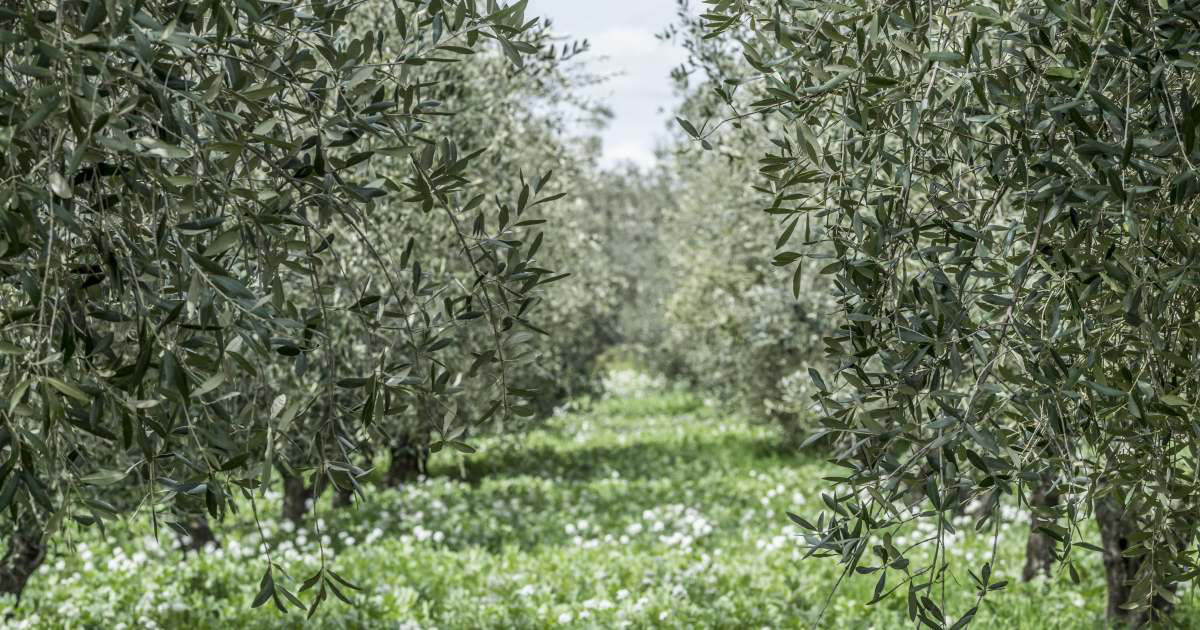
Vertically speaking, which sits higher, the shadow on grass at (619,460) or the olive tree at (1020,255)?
the olive tree at (1020,255)

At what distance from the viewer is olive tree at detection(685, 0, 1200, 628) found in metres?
2.84

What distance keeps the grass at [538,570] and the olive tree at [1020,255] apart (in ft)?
3.78

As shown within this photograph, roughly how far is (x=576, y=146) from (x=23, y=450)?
51.9ft

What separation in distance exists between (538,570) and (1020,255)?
846 centimetres

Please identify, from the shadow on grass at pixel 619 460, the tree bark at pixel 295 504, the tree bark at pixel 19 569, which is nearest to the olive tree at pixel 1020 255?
the tree bark at pixel 19 569

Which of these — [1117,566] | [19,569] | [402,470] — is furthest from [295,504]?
[1117,566]

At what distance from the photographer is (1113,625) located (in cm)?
789

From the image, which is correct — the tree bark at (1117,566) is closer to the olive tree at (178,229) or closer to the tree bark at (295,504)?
the olive tree at (178,229)

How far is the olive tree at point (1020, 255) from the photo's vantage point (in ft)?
9.31

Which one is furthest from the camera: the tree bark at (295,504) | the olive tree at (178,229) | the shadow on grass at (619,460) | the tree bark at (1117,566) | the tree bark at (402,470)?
the shadow on grass at (619,460)

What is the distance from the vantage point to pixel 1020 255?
3.32 meters

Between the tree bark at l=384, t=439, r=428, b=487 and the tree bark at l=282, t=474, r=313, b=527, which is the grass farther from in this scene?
the tree bark at l=384, t=439, r=428, b=487

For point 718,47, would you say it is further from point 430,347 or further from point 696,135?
point 430,347

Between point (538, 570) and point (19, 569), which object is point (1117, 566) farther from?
point (19, 569)
